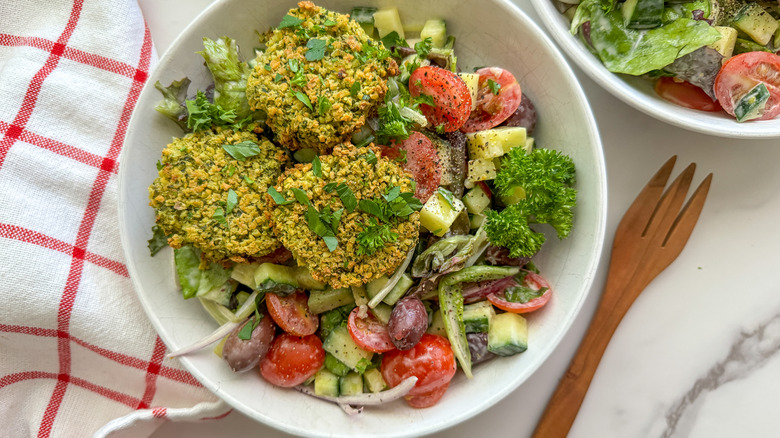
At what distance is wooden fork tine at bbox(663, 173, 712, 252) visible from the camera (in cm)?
296

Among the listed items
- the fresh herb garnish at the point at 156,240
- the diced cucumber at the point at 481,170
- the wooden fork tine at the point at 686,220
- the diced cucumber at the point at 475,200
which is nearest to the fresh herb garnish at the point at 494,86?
the diced cucumber at the point at 481,170

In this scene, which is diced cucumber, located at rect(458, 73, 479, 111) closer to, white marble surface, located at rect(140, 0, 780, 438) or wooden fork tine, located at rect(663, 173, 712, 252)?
white marble surface, located at rect(140, 0, 780, 438)

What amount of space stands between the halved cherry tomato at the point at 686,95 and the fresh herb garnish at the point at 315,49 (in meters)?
1.73

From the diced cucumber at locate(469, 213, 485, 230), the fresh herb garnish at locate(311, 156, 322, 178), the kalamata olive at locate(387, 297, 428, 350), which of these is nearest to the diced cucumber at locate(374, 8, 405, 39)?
the fresh herb garnish at locate(311, 156, 322, 178)

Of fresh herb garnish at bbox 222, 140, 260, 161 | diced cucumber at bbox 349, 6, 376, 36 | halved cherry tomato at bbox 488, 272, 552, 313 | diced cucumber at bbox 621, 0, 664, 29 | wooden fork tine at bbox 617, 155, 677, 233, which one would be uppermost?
diced cucumber at bbox 621, 0, 664, 29

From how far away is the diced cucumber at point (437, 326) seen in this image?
2.66 m

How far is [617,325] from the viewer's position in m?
3.04

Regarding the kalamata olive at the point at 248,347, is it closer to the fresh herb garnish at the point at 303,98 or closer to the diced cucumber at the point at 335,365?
the diced cucumber at the point at 335,365

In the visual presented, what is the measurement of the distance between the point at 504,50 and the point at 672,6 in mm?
877

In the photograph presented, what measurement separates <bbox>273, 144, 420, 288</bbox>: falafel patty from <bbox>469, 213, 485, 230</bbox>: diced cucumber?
407mm

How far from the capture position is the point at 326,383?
2662 millimetres

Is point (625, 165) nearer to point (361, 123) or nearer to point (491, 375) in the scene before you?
point (491, 375)

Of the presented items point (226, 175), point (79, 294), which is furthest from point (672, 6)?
point (79, 294)

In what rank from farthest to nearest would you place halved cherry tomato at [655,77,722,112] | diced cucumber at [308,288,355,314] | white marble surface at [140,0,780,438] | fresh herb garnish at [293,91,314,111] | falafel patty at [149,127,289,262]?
white marble surface at [140,0,780,438]
halved cherry tomato at [655,77,722,112]
diced cucumber at [308,288,355,314]
falafel patty at [149,127,289,262]
fresh herb garnish at [293,91,314,111]
